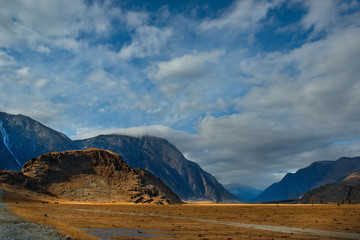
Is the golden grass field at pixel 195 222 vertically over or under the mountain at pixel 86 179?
under

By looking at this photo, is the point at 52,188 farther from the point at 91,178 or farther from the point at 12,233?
the point at 12,233

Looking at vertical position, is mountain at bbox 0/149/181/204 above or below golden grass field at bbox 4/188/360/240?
above

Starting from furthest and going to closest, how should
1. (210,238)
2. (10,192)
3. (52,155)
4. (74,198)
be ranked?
1. (52,155)
2. (74,198)
3. (10,192)
4. (210,238)

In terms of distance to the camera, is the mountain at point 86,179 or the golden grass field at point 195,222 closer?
the golden grass field at point 195,222

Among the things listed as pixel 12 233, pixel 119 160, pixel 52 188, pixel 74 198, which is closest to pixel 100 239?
pixel 12 233

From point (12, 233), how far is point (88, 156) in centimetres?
15089

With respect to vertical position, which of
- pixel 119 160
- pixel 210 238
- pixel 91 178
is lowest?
pixel 210 238

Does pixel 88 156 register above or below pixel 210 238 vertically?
above

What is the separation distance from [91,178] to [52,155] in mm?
28627

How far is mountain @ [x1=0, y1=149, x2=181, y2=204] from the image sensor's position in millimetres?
135875

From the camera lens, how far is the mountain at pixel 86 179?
136m

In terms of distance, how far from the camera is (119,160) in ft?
563

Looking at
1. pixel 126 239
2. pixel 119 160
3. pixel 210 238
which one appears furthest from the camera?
pixel 119 160

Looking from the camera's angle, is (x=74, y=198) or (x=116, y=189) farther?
(x=116, y=189)
